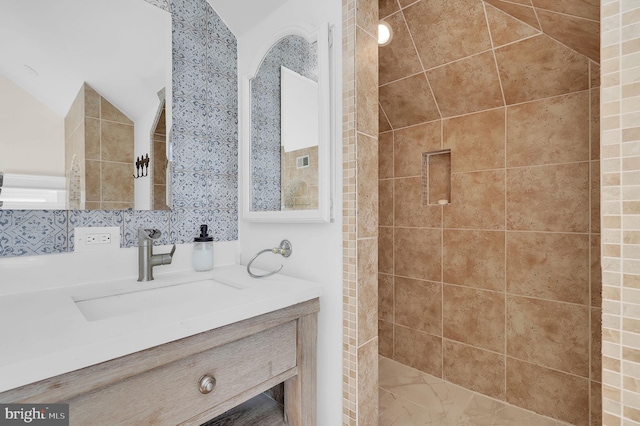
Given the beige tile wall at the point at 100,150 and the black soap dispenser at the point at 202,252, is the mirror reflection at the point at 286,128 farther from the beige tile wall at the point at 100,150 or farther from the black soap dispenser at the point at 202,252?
the beige tile wall at the point at 100,150

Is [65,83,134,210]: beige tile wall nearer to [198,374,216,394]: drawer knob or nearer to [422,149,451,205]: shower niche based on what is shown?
[198,374,216,394]: drawer knob

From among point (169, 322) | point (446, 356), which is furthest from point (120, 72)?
point (446, 356)

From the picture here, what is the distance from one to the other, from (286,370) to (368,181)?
2.34 feet

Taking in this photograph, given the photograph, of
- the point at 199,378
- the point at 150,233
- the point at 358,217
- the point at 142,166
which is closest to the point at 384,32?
the point at 358,217

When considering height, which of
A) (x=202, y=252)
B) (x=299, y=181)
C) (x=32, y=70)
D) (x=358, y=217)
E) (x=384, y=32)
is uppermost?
(x=384, y=32)

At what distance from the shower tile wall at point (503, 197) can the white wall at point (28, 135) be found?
159 centimetres

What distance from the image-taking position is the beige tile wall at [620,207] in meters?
0.56

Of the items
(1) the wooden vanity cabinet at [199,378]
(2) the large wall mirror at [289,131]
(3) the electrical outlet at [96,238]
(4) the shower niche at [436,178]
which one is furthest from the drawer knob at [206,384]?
(4) the shower niche at [436,178]

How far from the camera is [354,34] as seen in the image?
109 cm

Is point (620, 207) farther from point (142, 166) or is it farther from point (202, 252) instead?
point (142, 166)

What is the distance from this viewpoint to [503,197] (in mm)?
1768

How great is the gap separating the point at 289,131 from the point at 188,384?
3.22 feet

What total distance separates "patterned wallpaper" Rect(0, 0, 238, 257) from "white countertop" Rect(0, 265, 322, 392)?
0.94ft

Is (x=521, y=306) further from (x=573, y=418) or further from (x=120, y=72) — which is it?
(x=120, y=72)
